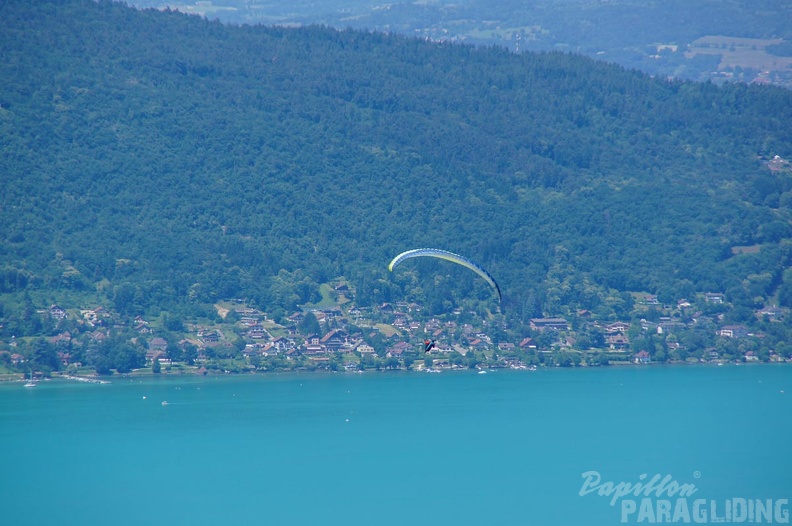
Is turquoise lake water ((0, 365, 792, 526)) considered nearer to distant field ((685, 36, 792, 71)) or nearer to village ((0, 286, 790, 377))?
village ((0, 286, 790, 377))

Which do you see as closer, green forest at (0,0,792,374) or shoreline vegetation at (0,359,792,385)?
shoreline vegetation at (0,359,792,385)

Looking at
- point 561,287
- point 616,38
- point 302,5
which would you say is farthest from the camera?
point 302,5

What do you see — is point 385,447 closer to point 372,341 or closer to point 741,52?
point 372,341

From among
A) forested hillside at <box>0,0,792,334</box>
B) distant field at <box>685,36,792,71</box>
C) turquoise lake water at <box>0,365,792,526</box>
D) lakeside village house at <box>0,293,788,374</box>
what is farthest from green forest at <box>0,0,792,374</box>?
distant field at <box>685,36,792,71</box>

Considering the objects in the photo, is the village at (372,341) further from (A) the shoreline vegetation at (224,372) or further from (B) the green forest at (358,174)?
(B) the green forest at (358,174)

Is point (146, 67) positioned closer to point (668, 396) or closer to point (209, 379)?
point (209, 379)

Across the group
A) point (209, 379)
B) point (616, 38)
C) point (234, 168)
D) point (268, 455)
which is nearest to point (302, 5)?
point (616, 38)

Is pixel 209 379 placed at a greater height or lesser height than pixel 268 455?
lesser
